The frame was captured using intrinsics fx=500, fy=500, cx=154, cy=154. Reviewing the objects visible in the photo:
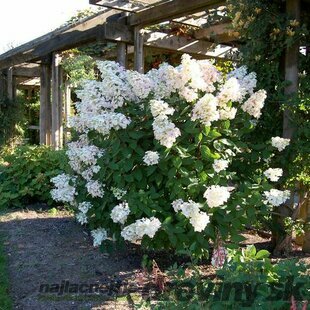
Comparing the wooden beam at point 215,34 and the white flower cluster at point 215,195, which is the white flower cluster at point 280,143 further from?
the wooden beam at point 215,34

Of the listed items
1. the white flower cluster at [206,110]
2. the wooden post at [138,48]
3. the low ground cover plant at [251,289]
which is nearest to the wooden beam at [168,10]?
the wooden post at [138,48]

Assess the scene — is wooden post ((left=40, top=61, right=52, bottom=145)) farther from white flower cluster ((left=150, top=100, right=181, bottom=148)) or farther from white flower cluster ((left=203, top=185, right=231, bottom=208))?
white flower cluster ((left=203, top=185, right=231, bottom=208))

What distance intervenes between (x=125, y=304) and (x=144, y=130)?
1166 millimetres

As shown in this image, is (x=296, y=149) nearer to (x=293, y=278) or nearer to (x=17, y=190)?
(x=293, y=278)

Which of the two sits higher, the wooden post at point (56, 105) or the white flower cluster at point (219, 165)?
the wooden post at point (56, 105)

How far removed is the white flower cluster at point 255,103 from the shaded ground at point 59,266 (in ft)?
4.65

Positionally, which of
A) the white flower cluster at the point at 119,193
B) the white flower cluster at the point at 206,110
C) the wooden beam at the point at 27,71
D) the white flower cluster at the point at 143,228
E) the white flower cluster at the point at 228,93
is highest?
the wooden beam at the point at 27,71

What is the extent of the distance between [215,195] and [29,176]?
3781 mm

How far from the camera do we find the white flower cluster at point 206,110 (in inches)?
126

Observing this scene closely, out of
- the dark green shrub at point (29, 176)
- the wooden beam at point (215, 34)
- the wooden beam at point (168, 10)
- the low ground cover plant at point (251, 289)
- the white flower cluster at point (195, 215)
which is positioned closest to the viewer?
the low ground cover plant at point (251, 289)

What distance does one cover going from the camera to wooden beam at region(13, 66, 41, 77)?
11477 mm

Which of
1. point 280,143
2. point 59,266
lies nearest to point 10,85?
point 59,266

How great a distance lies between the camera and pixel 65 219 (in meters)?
5.46

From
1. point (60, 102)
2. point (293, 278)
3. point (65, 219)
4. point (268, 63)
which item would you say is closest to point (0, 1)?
point (60, 102)
